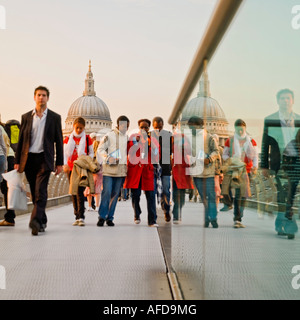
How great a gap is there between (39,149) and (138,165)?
1946 mm

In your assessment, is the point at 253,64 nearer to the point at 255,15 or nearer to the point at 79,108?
the point at 255,15

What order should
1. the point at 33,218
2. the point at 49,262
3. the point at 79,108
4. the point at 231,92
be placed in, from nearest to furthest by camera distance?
1. the point at 231,92
2. the point at 49,262
3. the point at 33,218
4. the point at 79,108

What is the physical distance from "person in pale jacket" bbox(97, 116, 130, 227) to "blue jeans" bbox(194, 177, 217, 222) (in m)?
4.63

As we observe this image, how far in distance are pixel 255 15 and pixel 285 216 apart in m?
0.39

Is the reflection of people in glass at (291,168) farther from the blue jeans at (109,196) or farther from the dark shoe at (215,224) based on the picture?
the blue jeans at (109,196)

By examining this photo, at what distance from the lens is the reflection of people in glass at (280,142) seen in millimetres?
749

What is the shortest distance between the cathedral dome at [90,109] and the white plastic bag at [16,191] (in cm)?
9125

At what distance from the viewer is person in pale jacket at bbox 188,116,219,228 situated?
63.0 inches

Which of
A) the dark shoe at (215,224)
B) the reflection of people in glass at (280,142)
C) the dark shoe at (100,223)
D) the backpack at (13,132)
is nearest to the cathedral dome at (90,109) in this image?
the backpack at (13,132)

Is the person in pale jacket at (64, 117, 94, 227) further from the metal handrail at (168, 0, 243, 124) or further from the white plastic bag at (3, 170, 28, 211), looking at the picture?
the metal handrail at (168, 0, 243, 124)

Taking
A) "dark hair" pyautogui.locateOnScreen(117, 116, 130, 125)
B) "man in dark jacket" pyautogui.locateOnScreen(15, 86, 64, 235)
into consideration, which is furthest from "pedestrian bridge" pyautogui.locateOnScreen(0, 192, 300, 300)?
"dark hair" pyautogui.locateOnScreen(117, 116, 130, 125)

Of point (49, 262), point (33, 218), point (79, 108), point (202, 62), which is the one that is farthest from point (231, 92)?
point (79, 108)
